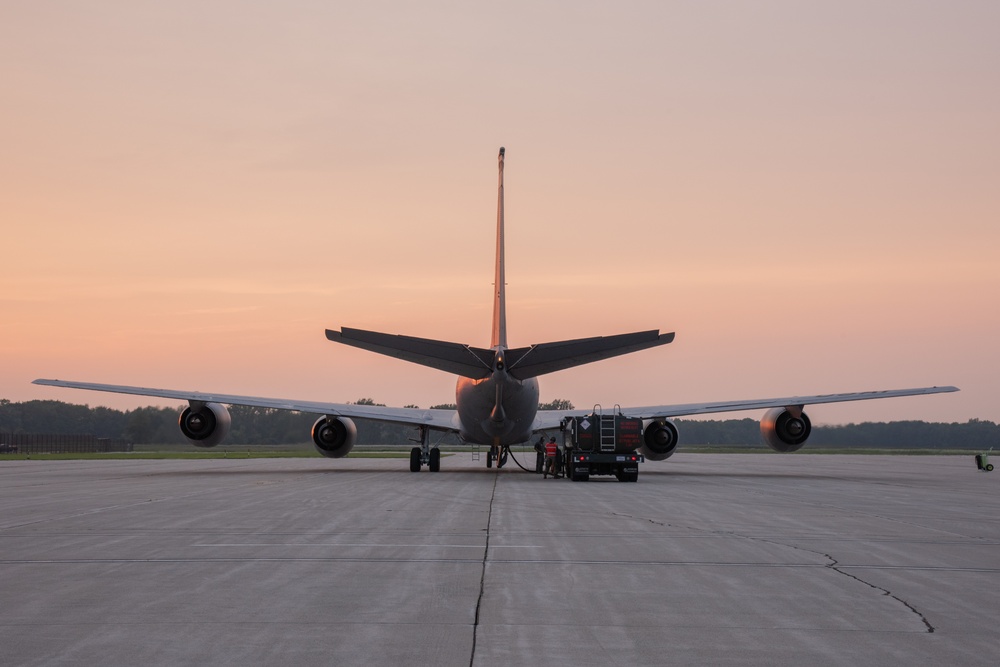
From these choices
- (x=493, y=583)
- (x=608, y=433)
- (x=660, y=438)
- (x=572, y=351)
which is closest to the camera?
(x=493, y=583)

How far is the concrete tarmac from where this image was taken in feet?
27.0

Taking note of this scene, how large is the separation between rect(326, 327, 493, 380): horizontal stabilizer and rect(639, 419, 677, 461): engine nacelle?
389 inches

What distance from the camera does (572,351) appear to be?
3170 cm

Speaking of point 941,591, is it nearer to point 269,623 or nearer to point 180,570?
point 269,623

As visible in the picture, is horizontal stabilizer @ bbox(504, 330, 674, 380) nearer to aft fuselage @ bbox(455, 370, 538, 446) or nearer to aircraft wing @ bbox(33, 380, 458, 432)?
aft fuselage @ bbox(455, 370, 538, 446)

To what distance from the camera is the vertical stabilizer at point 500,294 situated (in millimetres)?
38719

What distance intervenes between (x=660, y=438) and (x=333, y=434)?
13.2 meters

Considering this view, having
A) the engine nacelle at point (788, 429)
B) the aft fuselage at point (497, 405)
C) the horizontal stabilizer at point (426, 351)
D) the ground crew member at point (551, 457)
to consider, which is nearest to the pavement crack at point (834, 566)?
the horizontal stabilizer at point (426, 351)

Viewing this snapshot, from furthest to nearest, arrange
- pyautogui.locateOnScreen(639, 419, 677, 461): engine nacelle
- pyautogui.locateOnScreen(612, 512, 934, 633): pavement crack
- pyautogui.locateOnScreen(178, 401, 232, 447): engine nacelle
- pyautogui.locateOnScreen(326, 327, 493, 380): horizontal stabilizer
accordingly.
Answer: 1. pyautogui.locateOnScreen(639, 419, 677, 461): engine nacelle
2. pyautogui.locateOnScreen(178, 401, 232, 447): engine nacelle
3. pyautogui.locateOnScreen(326, 327, 493, 380): horizontal stabilizer
4. pyautogui.locateOnScreen(612, 512, 934, 633): pavement crack

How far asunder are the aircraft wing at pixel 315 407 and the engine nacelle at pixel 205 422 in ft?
2.32

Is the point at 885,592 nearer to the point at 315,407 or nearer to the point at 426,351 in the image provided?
the point at 426,351

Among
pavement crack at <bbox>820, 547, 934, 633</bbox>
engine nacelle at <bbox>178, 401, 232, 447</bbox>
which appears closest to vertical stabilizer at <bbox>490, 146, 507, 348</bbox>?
engine nacelle at <bbox>178, 401, 232, 447</bbox>

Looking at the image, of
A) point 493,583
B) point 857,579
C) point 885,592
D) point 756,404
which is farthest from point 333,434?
point 885,592

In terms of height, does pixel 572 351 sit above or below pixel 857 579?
above
